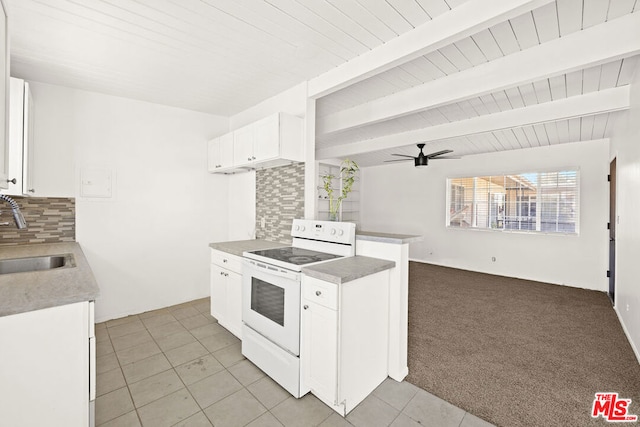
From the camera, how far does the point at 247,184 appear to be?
4008 millimetres

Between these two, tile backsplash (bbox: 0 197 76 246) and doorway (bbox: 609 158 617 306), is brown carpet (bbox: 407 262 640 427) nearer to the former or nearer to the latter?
doorway (bbox: 609 158 617 306)

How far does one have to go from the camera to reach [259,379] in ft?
7.42

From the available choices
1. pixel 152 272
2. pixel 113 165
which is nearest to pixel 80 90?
pixel 113 165

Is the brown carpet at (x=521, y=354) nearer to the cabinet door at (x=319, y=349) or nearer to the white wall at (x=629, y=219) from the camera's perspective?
the white wall at (x=629, y=219)

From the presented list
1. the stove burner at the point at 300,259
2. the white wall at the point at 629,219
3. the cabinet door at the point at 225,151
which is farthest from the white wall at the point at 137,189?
the white wall at the point at 629,219

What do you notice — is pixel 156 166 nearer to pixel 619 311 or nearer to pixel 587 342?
pixel 587 342

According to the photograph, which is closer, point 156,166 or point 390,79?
point 390,79

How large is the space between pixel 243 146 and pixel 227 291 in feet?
5.28

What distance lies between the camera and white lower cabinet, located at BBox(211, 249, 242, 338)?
9.15ft

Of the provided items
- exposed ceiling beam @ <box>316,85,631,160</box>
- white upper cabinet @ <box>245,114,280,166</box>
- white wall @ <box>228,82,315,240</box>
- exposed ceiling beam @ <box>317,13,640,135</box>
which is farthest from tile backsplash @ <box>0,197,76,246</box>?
exposed ceiling beam @ <box>316,85,631,160</box>

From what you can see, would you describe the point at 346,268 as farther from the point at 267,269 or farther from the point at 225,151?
the point at 225,151

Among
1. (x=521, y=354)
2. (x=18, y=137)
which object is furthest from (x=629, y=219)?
(x=18, y=137)

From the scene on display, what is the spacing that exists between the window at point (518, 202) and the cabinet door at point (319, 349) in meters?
5.47

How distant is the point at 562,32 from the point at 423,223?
5.16 m
